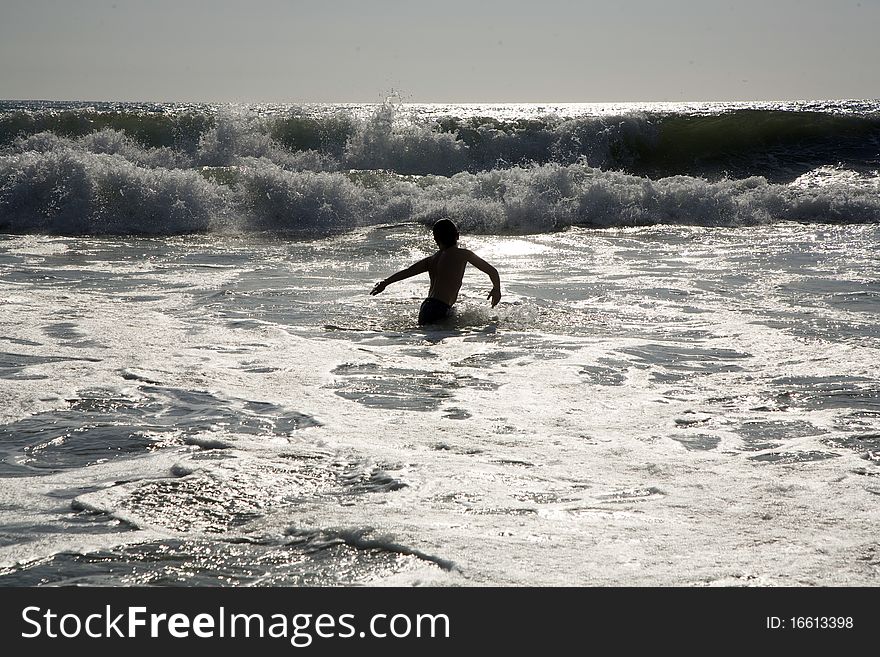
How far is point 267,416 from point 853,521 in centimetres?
327

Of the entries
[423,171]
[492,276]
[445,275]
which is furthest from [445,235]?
[423,171]

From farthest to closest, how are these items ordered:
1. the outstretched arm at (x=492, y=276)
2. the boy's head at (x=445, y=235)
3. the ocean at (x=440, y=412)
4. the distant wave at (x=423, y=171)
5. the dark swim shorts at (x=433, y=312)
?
the distant wave at (x=423, y=171) < the boy's head at (x=445, y=235) < the dark swim shorts at (x=433, y=312) < the outstretched arm at (x=492, y=276) < the ocean at (x=440, y=412)

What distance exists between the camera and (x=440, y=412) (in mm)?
5641

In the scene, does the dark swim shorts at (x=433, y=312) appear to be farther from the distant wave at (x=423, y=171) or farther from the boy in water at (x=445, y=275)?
the distant wave at (x=423, y=171)

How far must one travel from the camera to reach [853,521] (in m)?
3.84

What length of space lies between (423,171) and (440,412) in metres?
18.5

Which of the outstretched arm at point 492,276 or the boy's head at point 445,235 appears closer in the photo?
the outstretched arm at point 492,276

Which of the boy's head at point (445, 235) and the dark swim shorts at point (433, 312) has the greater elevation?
the boy's head at point (445, 235)

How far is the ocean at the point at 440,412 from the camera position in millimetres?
3574

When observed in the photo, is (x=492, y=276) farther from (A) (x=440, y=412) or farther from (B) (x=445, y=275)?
(A) (x=440, y=412)

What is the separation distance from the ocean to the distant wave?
1.82 metres

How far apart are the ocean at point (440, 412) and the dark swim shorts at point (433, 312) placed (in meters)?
0.20

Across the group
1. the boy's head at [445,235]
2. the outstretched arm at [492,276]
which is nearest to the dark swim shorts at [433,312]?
the outstretched arm at [492,276]

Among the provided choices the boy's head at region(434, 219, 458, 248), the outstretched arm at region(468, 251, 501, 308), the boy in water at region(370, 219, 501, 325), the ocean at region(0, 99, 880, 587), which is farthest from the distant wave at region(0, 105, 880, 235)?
the outstretched arm at region(468, 251, 501, 308)
